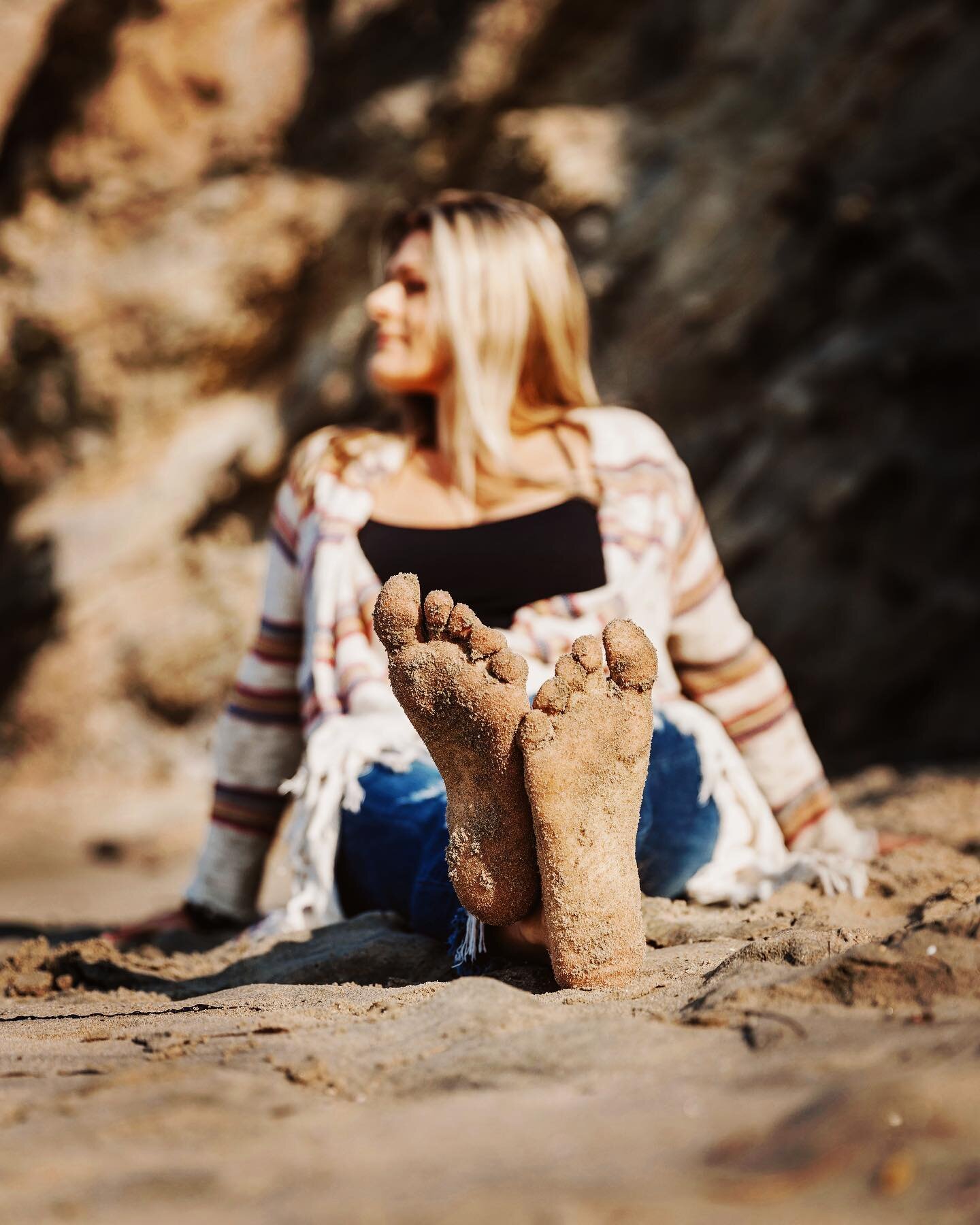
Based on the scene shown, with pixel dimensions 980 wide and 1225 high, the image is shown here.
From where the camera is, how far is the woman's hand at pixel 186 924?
7.72 feet

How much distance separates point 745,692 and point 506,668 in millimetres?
1075

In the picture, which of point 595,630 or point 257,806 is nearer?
point 595,630

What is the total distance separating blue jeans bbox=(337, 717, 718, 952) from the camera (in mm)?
1729

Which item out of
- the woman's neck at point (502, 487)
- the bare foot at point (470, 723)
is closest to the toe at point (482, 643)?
the bare foot at point (470, 723)

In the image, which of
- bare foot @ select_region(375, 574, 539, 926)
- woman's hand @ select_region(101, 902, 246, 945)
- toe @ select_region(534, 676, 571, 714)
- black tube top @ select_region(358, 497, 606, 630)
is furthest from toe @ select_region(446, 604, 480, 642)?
woman's hand @ select_region(101, 902, 246, 945)

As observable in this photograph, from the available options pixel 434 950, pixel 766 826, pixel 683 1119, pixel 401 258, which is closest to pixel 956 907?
pixel 766 826

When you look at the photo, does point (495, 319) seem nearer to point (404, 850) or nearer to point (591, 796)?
point (404, 850)

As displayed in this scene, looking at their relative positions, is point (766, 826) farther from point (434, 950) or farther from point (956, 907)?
point (434, 950)

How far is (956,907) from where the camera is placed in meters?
1.58

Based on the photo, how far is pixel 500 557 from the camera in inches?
81.6

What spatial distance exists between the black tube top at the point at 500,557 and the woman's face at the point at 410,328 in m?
0.32

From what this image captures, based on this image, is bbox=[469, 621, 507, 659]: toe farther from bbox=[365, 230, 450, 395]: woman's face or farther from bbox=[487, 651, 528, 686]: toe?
bbox=[365, 230, 450, 395]: woman's face

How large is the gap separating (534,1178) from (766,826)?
1.30 meters

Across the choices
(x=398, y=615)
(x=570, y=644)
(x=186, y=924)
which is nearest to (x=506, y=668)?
(x=398, y=615)
